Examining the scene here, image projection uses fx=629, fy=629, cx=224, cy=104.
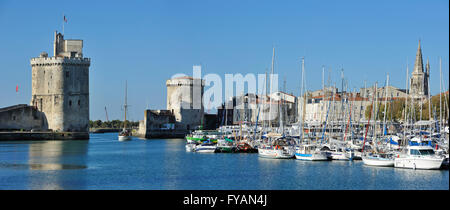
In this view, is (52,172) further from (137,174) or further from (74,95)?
(74,95)

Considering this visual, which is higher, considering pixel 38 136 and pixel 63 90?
pixel 63 90

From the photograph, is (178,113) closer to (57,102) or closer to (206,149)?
(57,102)

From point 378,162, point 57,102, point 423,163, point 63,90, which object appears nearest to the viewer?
point 423,163

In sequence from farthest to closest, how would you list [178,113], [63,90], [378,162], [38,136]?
1. [178,113]
2. [63,90]
3. [38,136]
4. [378,162]

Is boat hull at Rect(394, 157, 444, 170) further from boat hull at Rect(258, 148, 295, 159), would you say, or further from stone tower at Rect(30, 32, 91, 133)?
stone tower at Rect(30, 32, 91, 133)

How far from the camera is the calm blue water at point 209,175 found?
22047mm

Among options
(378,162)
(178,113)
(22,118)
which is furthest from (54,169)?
(178,113)

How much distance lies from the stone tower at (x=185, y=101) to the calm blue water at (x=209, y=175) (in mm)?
35673

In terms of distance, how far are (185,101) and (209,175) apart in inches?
1800

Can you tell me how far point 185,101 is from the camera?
232 ft

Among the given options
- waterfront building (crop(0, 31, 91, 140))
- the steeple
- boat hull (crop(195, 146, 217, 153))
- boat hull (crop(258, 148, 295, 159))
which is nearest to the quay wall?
waterfront building (crop(0, 31, 91, 140))

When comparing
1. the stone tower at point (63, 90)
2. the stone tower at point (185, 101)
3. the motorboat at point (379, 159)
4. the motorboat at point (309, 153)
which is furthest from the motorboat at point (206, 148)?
the stone tower at point (185, 101)

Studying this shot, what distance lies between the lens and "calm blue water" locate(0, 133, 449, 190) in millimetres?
22047

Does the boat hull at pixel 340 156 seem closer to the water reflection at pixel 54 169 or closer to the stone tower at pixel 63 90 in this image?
the water reflection at pixel 54 169
